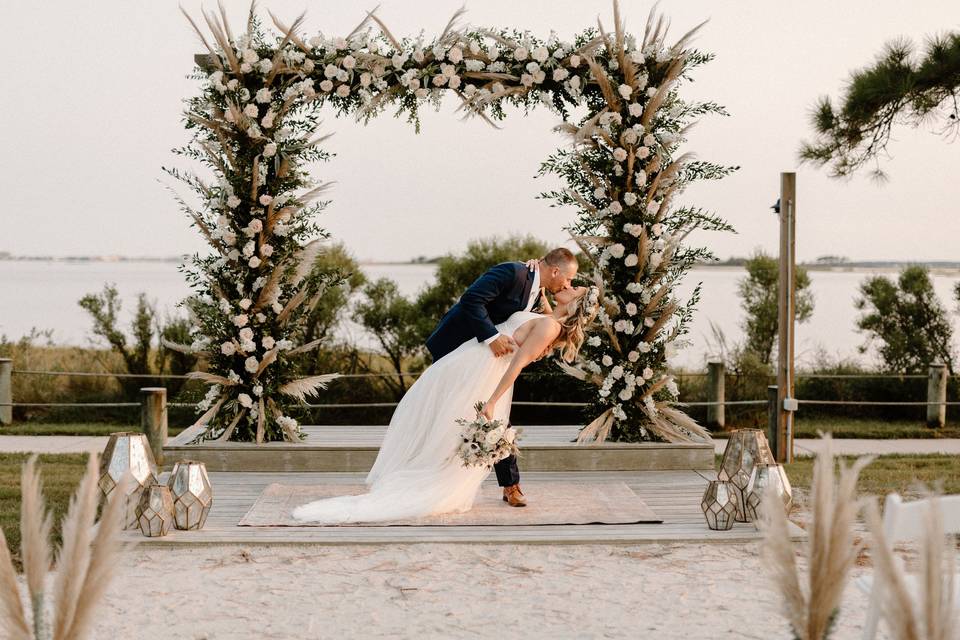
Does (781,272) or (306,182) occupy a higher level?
(306,182)

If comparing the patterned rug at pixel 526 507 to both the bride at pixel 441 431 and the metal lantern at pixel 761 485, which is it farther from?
the metal lantern at pixel 761 485

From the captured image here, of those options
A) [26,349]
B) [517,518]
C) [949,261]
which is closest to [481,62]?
[517,518]

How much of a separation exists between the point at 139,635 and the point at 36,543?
2.52m

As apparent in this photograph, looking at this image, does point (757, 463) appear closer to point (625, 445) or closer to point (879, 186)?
point (625, 445)

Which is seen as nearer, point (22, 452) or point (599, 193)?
point (599, 193)

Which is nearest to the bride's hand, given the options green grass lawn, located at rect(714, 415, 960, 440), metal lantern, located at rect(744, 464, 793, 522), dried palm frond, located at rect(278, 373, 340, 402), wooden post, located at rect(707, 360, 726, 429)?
metal lantern, located at rect(744, 464, 793, 522)

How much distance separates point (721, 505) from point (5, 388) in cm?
765

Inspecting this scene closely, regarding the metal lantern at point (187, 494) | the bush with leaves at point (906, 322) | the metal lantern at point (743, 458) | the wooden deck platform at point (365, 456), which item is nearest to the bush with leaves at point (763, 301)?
the bush with leaves at point (906, 322)

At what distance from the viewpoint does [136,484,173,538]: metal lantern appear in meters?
5.46

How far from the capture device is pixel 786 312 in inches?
329

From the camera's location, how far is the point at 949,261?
13117 mm

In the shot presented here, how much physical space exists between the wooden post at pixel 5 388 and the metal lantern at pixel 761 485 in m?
7.57

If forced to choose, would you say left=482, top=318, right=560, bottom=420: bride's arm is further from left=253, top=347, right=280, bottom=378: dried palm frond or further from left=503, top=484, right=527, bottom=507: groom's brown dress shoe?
left=253, top=347, right=280, bottom=378: dried palm frond

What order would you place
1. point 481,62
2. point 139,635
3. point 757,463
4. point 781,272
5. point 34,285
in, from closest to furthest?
1. point 139,635
2. point 757,463
3. point 481,62
4. point 781,272
5. point 34,285
